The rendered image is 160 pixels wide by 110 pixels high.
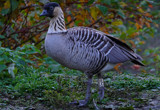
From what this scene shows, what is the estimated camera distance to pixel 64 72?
7090 mm

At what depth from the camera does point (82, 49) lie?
4887mm

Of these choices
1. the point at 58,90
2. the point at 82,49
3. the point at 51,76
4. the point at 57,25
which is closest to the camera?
the point at 82,49

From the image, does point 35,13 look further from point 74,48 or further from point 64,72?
point 74,48

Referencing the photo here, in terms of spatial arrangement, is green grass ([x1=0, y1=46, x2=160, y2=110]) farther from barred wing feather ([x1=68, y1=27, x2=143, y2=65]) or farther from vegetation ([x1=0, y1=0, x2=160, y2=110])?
barred wing feather ([x1=68, y1=27, x2=143, y2=65])

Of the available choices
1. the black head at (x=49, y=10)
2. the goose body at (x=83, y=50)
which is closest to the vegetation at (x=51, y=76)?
the black head at (x=49, y=10)

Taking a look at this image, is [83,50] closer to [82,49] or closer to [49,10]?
Answer: [82,49]

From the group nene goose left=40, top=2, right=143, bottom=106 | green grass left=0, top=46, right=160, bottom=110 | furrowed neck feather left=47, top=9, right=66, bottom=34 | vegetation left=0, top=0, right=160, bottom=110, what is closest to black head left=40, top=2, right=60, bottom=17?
nene goose left=40, top=2, right=143, bottom=106

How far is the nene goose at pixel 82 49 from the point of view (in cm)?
485

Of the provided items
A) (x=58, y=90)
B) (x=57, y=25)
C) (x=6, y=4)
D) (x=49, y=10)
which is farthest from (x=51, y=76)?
(x=6, y=4)

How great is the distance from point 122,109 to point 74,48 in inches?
48.2

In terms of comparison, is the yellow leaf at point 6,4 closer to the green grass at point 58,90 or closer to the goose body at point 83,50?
the green grass at point 58,90

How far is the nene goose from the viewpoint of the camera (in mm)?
4852

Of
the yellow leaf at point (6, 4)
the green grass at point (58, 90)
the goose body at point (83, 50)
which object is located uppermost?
the yellow leaf at point (6, 4)

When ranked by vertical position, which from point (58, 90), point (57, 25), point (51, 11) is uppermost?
point (51, 11)
